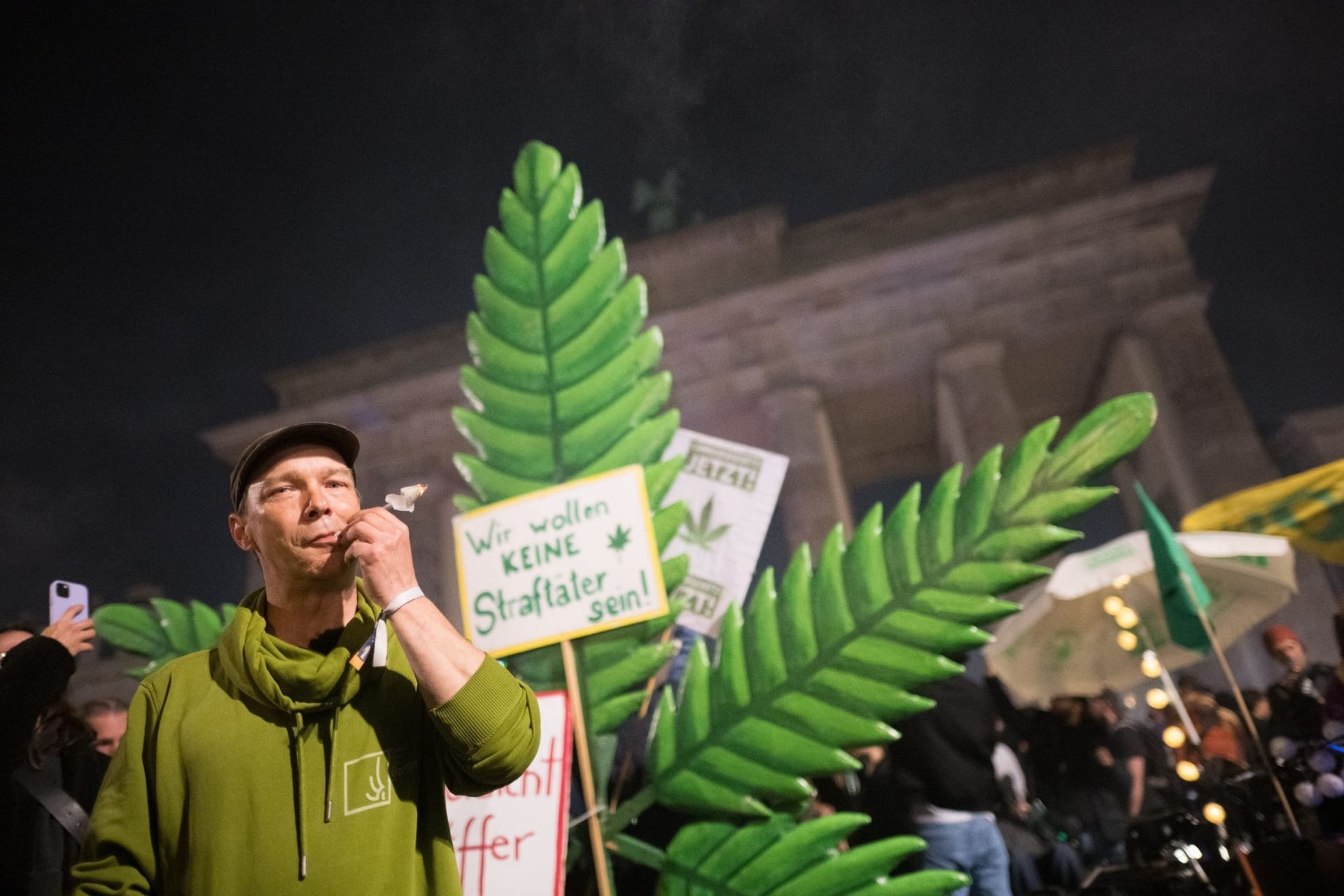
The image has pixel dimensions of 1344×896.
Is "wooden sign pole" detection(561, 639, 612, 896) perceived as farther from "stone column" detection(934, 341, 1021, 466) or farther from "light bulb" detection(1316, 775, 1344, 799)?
"stone column" detection(934, 341, 1021, 466)

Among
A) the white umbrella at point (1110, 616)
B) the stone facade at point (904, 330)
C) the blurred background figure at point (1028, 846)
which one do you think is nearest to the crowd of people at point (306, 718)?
the blurred background figure at point (1028, 846)

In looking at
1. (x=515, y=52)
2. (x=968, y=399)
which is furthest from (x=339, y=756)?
(x=968, y=399)

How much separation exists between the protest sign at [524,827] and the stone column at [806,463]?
1452 centimetres

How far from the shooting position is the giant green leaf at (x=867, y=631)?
237cm

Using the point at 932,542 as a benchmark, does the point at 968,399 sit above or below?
above

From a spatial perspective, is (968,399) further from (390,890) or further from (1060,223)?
(390,890)

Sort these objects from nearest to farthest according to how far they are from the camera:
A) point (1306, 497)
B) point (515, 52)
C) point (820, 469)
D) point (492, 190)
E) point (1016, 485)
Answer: point (1016, 485) → point (1306, 497) → point (515, 52) → point (820, 469) → point (492, 190)

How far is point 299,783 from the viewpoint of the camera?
1.26 m

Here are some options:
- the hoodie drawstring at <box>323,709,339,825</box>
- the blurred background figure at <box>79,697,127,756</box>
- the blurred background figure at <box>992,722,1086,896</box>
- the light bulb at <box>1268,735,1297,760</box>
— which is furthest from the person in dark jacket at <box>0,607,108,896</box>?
the light bulb at <box>1268,735,1297,760</box>

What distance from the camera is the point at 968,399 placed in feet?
59.6

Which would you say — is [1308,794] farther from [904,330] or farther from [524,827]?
[904,330]

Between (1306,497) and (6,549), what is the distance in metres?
16.2

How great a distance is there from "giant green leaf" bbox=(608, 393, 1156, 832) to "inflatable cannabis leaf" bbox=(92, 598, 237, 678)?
66.9 inches

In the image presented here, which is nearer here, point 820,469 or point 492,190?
point 820,469
